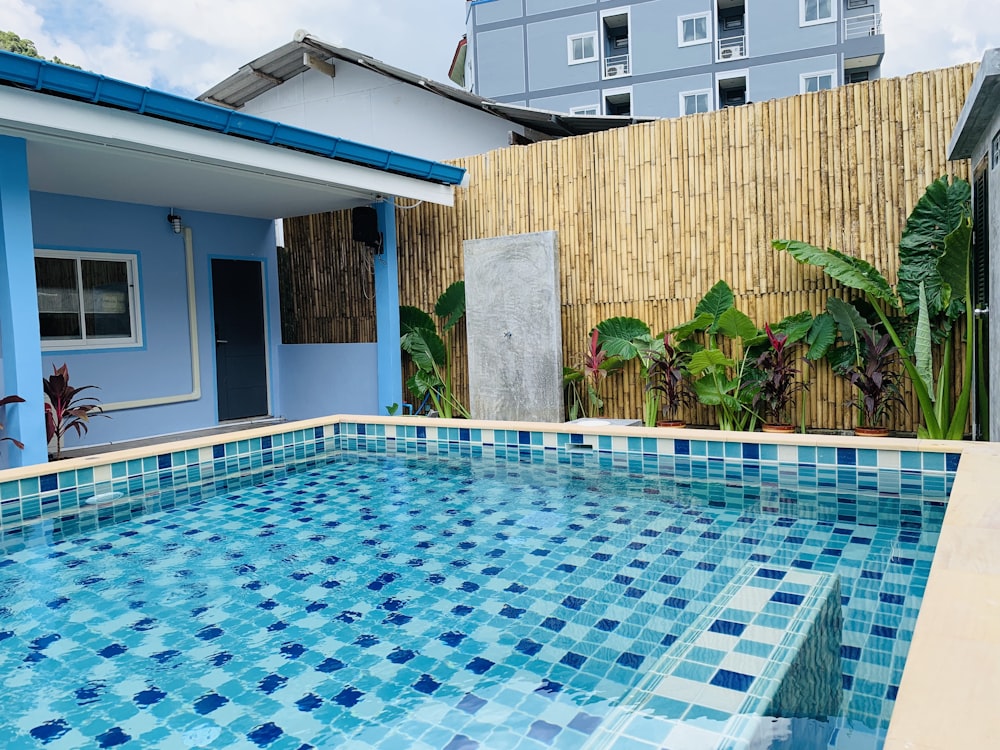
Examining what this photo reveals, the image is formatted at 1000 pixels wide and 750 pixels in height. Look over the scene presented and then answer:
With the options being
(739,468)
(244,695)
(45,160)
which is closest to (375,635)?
(244,695)

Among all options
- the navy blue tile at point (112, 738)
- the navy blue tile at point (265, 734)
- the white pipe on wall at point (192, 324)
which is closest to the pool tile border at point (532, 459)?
the navy blue tile at point (112, 738)

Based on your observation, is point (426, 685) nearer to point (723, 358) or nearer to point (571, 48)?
point (723, 358)

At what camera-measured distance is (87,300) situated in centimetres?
827

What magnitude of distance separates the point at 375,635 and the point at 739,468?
127 inches

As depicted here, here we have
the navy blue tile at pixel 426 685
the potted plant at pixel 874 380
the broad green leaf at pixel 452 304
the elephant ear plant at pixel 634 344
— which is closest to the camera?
the navy blue tile at pixel 426 685

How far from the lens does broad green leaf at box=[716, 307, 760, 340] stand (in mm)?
6863

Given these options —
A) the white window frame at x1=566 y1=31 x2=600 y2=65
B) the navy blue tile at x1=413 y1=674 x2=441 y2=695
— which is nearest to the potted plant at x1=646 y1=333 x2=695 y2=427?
the navy blue tile at x1=413 y1=674 x2=441 y2=695

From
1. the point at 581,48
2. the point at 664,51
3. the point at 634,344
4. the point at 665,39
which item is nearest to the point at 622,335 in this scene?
the point at 634,344

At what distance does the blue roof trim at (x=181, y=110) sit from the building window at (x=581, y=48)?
20130mm

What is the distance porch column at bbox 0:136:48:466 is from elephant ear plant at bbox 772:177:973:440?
19.7 feet

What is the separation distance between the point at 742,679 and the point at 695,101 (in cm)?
2515

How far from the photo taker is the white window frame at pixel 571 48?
2600 cm

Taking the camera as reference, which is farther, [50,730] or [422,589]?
[422,589]

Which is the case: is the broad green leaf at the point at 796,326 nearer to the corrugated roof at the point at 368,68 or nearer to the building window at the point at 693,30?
the corrugated roof at the point at 368,68
